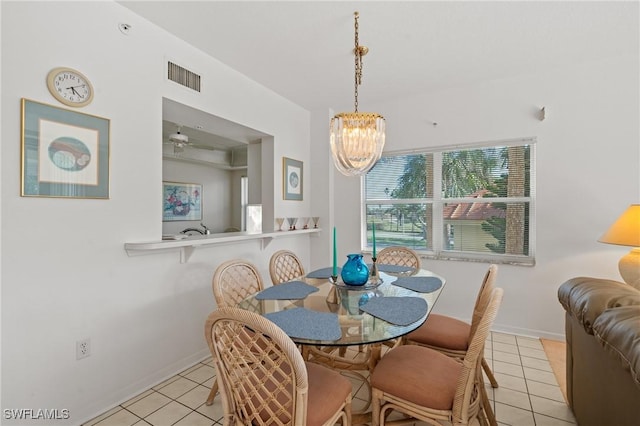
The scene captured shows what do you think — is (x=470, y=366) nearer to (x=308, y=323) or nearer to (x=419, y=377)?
(x=419, y=377)

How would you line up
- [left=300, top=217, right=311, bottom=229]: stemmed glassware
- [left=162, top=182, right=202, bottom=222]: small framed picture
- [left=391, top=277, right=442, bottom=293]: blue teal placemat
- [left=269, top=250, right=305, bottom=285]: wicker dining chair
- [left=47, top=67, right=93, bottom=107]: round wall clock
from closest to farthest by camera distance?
[left=47, top=67, right=93, bottom=107]: round wall clock
[left=391, top=277, right=442, bottom=293]: blue teal placemat
[left=269, top=250, right=305, bottom=285]: wicker dining chair
[left=300, top=217, right=311, bottom=229]: stemmed glassware
[left=162, top=182, right=202, bottom=222]: small framed picture

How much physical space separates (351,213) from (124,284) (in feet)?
8.84

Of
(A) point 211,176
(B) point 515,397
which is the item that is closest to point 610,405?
(B) point 515,397

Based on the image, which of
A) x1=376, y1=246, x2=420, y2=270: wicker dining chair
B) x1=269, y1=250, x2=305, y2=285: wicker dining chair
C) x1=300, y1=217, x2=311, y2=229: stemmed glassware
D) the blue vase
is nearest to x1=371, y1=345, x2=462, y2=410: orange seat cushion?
the blue vase

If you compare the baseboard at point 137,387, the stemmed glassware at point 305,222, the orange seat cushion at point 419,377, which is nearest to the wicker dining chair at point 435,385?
the orange seat cushion at point 419,377

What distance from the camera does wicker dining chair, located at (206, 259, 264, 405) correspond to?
188 centimetres

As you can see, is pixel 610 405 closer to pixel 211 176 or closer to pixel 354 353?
pixel 354 353

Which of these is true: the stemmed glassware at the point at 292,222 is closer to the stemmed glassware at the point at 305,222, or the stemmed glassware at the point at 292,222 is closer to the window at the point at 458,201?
the stemmed glassware at the point at 305,222

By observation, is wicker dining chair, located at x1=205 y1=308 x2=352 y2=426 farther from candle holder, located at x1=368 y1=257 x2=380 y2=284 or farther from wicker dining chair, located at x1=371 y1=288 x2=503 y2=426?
candle holder, located at x1=368 y1=257 x2=380 y2=284

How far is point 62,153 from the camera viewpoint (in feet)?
5.70

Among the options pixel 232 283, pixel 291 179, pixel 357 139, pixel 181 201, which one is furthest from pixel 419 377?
pixel 181 201

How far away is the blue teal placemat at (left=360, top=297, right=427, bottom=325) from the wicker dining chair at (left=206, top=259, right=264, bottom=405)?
874 mm

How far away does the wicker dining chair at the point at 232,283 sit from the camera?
1.88 meters

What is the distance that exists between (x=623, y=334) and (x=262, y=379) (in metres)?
1.30
